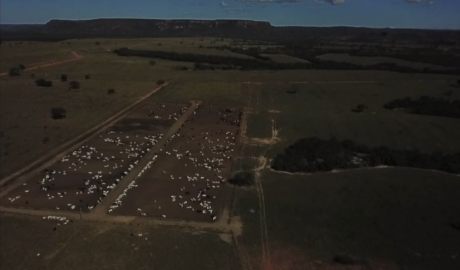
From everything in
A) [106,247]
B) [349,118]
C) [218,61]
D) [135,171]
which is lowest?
[106,247]

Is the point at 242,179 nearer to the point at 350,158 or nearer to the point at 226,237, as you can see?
the point at 226,237

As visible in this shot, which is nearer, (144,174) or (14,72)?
(144,174)

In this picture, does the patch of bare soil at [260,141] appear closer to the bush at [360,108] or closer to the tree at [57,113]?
the bush at [360,108]

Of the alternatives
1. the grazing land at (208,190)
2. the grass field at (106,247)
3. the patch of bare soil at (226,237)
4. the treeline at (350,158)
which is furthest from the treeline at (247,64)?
the patch of bare soil at (226,237)

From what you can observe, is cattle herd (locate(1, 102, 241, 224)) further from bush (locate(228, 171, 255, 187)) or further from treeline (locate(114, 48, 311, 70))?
treeline (locate(114, 48, 311, 70))

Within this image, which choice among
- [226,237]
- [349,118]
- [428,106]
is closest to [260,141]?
[349,118]

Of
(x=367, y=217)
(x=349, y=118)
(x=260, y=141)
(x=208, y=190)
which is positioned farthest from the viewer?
(x=349, y=118)

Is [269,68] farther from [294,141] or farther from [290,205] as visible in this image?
[290,205]
